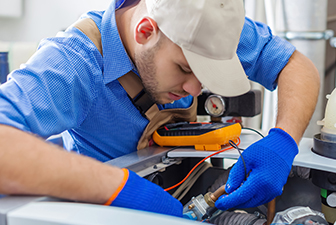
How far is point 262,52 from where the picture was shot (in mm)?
1210

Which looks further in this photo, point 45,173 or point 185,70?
point 185,70

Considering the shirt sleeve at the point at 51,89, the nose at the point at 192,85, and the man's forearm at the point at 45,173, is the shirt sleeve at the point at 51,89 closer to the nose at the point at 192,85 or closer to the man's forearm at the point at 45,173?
the man's forearm at the point at 45,173

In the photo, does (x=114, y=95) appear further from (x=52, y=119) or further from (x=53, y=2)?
(x=53, y=2)

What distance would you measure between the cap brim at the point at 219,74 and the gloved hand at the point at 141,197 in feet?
1.00

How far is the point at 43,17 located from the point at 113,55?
7.03 feet

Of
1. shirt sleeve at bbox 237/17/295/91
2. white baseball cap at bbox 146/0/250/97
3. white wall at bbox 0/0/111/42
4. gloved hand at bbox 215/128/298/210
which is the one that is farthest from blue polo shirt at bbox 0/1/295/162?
white wall at bbox 0/0/111/42

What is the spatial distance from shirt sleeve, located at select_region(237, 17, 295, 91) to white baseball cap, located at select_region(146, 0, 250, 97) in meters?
0.41

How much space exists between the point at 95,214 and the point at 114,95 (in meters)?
0.54

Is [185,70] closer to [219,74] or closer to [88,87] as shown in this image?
[219,74]

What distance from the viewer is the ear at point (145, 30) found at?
81 cm

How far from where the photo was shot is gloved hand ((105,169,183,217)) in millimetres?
568

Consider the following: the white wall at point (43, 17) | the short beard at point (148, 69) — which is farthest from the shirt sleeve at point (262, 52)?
the white wall at point (43, 17)

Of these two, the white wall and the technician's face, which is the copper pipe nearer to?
the technician's face

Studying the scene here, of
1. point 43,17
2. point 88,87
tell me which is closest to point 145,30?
point 88,87
